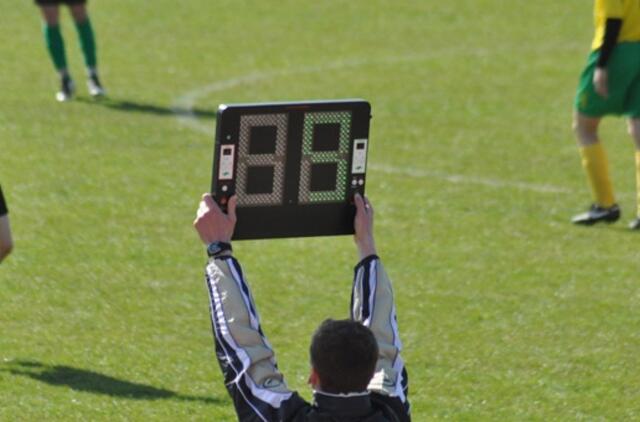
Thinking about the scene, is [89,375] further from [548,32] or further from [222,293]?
[548,32]

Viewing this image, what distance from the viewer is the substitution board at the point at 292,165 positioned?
197 inches

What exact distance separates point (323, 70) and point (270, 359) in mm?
12170

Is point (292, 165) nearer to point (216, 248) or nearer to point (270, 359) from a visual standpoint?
point (216, 248)

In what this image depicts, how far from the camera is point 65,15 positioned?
65.2 ft

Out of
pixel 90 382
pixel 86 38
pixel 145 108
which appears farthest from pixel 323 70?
pixel 90 382

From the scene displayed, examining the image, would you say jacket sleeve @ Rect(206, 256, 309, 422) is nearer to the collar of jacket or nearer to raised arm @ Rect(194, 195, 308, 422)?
raised arm @ Rect(194, 195, 308, 422)

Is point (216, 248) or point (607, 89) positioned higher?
point (216, 248)

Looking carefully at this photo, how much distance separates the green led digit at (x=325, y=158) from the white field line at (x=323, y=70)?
23.3 feet

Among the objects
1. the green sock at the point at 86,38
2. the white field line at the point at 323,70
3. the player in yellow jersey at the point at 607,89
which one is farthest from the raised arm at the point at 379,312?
the green sock at the point at 86,38

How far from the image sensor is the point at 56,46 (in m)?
15.2

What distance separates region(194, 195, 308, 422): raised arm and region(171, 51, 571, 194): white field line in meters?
7.49

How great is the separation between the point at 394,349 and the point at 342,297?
4.40 metres

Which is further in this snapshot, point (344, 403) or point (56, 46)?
point (56, 46)

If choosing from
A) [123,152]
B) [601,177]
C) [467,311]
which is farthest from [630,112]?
[123,152]
